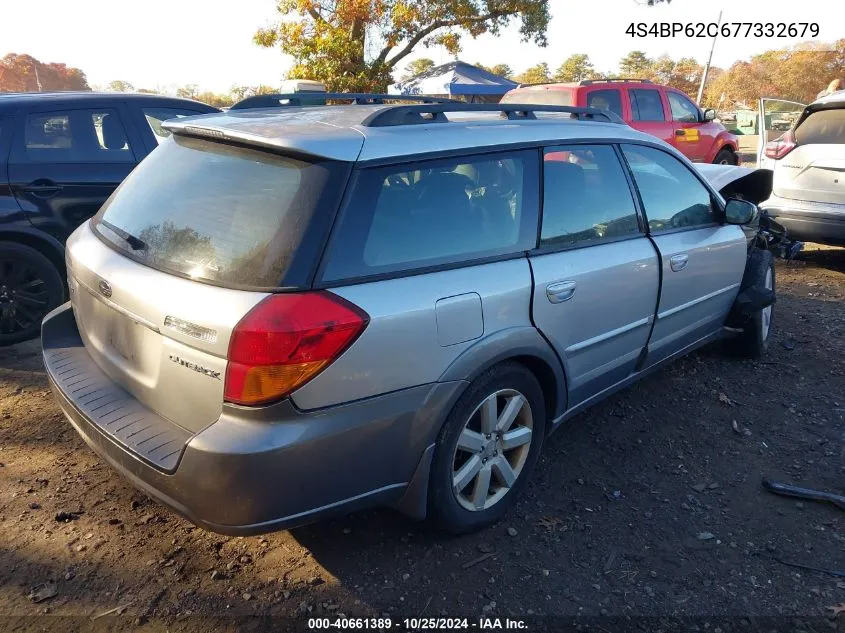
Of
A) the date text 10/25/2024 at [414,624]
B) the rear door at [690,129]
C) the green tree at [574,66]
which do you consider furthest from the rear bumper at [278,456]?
the green tree at [574,66]

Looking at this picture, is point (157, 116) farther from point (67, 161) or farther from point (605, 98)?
point (605, 98)

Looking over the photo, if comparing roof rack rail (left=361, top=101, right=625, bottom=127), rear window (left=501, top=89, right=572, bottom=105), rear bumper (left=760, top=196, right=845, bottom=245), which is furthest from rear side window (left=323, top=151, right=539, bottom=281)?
rear window (left=501, top=89, right=572, bottom=105)

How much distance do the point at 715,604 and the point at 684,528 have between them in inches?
18.1

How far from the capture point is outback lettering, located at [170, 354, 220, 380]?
207cm

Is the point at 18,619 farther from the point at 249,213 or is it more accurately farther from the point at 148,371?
the point at 249,213

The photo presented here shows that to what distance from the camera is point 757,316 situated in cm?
449

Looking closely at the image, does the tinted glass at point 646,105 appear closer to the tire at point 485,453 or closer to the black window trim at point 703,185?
the black window trim at point 703,185

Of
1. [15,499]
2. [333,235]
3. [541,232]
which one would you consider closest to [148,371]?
[333,235]

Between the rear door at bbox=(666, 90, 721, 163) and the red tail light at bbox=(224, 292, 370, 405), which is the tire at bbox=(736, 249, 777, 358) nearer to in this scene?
the red tail light at bbox=(224, 292, 370, 405)

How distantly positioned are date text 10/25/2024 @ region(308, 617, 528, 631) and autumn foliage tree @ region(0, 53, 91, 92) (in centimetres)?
5918

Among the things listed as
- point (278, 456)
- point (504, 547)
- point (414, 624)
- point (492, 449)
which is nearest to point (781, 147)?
point (492, 449)

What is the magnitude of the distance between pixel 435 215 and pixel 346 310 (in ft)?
2.07

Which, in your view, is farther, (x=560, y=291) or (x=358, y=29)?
(x=358, y=29)

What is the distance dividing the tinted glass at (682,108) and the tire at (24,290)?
9535 mm
